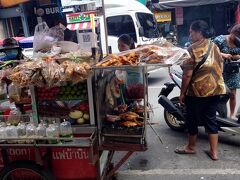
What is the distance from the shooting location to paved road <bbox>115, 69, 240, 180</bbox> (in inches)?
142

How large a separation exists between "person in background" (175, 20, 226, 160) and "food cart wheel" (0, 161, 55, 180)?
67.2 inches

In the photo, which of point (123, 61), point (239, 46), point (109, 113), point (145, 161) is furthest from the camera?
point (239, 46)

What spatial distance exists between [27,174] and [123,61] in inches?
54.5

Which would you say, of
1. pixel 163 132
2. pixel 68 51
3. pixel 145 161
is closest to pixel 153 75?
pixel 163 132

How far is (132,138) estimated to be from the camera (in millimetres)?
2889

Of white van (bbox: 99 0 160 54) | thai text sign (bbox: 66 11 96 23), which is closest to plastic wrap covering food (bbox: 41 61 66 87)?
thai text sign (bbox: 66 11 96 23)

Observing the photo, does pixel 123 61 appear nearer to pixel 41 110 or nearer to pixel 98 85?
pixel 98 85

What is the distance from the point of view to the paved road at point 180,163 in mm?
3600

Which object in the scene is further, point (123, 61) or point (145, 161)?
point (145, 161)

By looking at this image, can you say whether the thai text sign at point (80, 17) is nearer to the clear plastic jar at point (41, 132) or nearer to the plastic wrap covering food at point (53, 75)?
the plastic wrap covering food at point (53, 75)

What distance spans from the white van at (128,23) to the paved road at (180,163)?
4.83m

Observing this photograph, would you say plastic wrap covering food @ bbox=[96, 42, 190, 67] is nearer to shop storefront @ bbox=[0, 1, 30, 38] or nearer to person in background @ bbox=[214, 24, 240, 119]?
person in background @ bbox=[214, 24, 240, 119]

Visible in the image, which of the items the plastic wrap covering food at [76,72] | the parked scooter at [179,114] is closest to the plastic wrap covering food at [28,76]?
the plastic wrap covering food at [76,72]

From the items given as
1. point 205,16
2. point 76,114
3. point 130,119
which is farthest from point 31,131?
point 205,16
